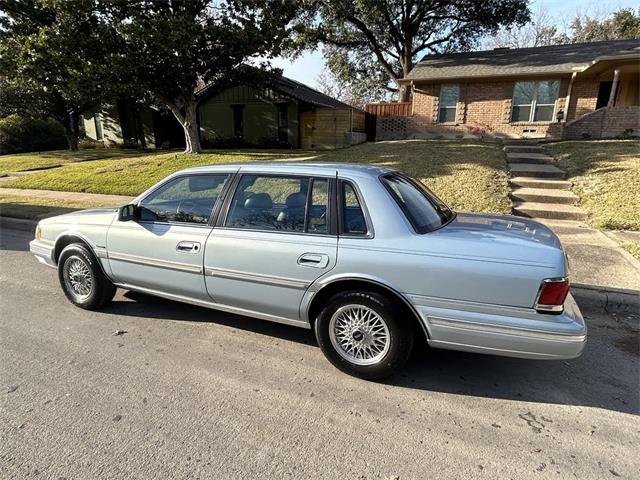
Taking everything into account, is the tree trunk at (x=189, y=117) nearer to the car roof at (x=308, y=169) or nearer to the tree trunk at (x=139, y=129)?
the tree trunk at (x=139, y=129)

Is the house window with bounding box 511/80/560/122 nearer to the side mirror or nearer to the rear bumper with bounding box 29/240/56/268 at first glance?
the side mirror

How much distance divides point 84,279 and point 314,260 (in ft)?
8.98

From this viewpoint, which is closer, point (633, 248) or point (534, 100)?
point (633, 248)

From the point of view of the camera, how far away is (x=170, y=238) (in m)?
3.59

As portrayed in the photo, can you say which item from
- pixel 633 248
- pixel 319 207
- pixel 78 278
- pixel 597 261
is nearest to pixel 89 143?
pixel 78 278

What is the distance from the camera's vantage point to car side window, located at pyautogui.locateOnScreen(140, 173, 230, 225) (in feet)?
11.8

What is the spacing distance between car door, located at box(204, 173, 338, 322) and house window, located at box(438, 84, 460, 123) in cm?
1780

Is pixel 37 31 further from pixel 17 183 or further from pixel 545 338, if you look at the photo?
pixel 545 338

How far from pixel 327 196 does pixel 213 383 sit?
5.48 ft

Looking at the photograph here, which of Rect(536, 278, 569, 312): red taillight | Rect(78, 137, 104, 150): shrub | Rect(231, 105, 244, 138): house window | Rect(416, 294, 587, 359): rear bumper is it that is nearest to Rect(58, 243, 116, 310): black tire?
Rect(416, 294, 587, 359): rear bumper

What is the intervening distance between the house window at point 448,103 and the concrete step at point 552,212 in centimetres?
1240

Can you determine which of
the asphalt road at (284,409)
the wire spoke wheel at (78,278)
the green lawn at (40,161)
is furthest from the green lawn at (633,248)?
the green lawn at (40,161)

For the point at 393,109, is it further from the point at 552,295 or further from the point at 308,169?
the point at 552,295

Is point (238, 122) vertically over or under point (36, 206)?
over
